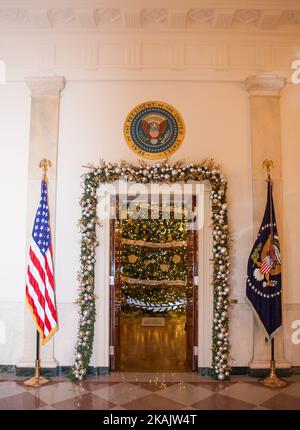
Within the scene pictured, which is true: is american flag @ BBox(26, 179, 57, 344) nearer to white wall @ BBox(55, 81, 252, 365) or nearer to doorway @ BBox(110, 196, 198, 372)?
white wall @ BBox(55, 81, 252, 365)

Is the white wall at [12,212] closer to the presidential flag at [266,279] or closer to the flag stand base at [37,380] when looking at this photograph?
the flag stand base at [37,380]

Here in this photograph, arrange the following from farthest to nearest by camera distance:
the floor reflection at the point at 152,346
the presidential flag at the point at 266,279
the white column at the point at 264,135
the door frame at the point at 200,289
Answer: the floor reflection at the point at 152,346 → the white column at the point at 264,135 → the door frame at the point at 200,289 → the presidential flag at the point at 266,279

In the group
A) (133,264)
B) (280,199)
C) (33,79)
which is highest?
(33,79)

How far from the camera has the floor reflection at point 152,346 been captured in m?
6.02

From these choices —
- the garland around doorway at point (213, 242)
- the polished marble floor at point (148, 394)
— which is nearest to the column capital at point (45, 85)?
the garland around doorway at point (213, 242)

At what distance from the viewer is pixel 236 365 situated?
5.56 m

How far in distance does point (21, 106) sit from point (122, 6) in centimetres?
203

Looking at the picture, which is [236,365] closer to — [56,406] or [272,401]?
[272,401]

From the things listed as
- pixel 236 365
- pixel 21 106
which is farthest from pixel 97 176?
pixel 236 365

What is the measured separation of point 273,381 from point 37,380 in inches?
121

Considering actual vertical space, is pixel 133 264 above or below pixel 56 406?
above

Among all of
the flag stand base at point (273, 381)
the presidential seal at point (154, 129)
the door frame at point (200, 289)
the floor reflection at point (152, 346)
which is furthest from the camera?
the floor reflection at point (152, 346)

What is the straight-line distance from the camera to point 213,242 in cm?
560

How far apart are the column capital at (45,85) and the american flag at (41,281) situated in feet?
5.79
